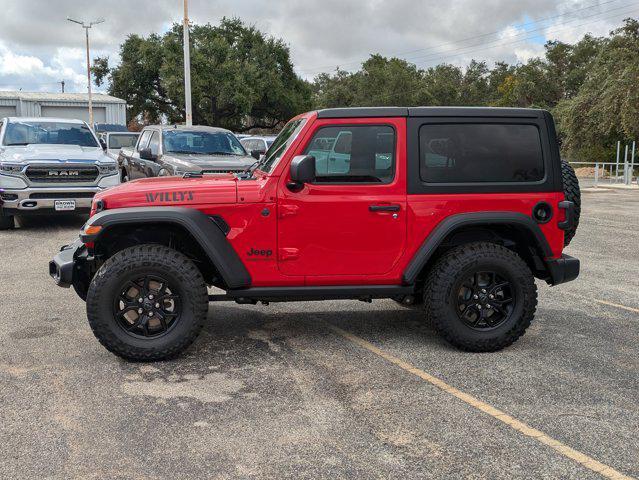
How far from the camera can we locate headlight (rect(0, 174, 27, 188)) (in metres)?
11.0

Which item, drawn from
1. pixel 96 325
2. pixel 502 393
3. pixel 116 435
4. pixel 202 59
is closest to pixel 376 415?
pixel 502 393

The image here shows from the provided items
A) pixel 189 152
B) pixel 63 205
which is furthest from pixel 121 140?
pixel 63 205

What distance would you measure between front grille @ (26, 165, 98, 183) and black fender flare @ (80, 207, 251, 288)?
701cm

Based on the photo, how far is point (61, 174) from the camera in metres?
11.3

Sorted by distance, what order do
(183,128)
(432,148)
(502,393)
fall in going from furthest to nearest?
(183,128)
(432,148)
(502,393)

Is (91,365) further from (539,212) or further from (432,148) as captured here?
(539,212)

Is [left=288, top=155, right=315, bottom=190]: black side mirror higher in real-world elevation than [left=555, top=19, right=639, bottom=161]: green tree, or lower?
lower

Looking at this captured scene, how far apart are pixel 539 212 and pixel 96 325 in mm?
3417

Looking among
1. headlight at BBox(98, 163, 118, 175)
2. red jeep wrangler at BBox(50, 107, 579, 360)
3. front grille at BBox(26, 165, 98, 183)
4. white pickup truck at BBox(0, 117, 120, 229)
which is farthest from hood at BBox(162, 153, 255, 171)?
red jeep wrangler at BBox(50, 107, 579, 360)

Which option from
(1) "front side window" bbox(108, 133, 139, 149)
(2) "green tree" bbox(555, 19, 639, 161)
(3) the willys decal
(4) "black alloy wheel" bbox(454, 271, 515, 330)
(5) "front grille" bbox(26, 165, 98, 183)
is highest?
(2) "green tree" bbox(555, 19, 639, 161)

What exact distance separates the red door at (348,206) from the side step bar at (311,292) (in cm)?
11

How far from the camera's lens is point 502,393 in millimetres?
4324

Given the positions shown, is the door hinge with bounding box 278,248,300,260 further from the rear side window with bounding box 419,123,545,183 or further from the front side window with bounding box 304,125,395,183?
the rear side window with bounding box 419,123,545,183

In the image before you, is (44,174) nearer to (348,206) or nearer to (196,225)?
(196,225)
